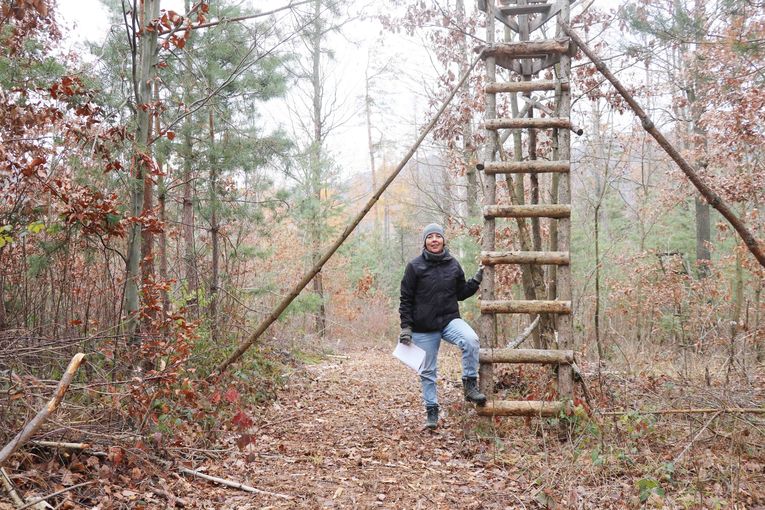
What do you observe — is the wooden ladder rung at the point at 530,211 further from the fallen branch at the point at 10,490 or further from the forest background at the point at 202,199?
the fallen branch at the point at 10,490

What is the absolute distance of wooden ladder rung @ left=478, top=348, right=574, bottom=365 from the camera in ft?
18.1

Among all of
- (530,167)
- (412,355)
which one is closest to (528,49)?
(530,167)

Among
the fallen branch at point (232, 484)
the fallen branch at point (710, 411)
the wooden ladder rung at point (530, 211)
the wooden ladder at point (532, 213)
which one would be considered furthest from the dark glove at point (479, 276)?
the fallen branch at point (232, 484)

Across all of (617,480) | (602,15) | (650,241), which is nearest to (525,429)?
(617,480)

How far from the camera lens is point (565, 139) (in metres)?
5.93

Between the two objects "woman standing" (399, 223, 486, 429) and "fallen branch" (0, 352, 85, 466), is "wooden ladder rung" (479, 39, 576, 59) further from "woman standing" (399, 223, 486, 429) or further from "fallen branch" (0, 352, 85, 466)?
"fallen branch" (0, 352, 85, 466)

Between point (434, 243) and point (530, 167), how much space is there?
4.24 ft

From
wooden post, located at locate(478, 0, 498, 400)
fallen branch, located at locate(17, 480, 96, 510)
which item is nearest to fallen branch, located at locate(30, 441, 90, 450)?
fallen branch, located at locate(17, 480, 96, 510)

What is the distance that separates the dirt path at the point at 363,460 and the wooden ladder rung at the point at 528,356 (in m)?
0.68

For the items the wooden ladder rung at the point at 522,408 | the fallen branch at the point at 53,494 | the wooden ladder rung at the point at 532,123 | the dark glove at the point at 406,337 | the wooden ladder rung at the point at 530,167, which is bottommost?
the wooden ladder rung at the point at 522,408

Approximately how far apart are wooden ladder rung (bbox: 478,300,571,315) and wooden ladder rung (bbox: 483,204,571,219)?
87 cm

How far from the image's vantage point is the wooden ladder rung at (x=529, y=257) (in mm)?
5652

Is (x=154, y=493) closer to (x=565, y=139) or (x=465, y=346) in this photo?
(x=465, y=346)

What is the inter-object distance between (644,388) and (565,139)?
8.81ft
